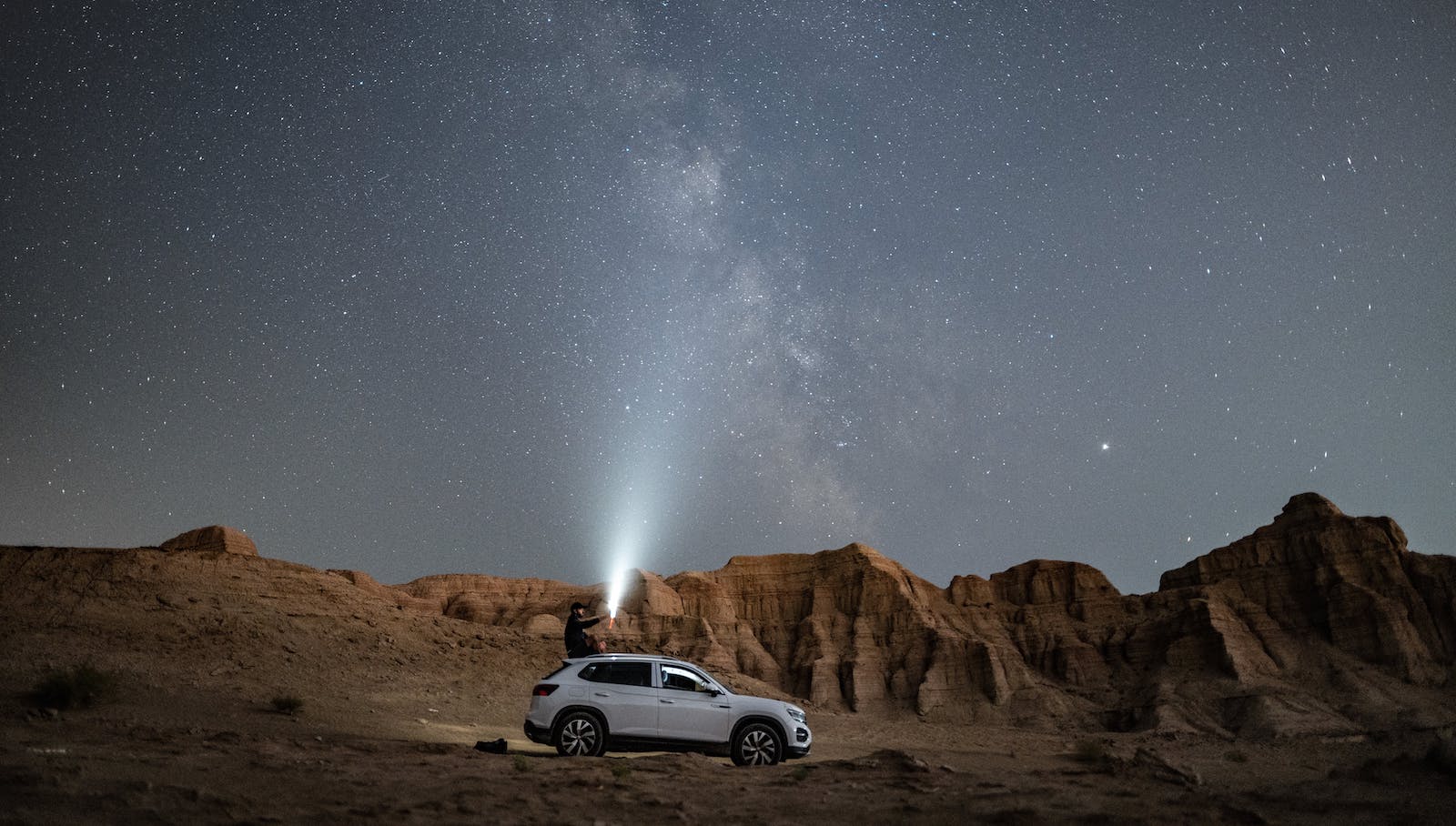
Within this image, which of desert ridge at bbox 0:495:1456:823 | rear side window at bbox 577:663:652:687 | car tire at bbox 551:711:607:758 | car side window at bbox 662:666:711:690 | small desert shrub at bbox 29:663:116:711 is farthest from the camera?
small desert shrub at bbox 29:663:116:711

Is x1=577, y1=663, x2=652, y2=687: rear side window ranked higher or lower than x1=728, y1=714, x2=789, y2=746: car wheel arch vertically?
higher

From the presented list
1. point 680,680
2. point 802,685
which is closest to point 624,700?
point 680,680

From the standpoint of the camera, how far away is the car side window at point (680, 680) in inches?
573

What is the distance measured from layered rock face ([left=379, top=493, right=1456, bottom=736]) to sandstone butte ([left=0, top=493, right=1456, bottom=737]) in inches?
6.5

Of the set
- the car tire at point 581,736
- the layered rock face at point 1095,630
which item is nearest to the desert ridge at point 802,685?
the layered rock face at point 1095,630

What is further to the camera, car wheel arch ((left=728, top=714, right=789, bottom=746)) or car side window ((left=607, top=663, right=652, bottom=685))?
car side window ((left=607, top=663, right=652, bottom=685))

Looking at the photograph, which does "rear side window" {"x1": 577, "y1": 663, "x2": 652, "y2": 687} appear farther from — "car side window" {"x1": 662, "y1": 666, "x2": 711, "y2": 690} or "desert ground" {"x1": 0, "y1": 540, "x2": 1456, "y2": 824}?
"desert ground" {"x1": 0, "y1": 540, "x2": 1456, "y2": 824}

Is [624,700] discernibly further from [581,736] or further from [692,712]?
[692,712]

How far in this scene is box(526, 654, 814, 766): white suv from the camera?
46.0 ft

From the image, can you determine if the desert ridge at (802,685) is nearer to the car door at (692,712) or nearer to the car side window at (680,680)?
the car door at (692,712)

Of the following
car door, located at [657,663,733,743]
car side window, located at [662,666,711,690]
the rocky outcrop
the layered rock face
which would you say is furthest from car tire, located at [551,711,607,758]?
the layered rock face

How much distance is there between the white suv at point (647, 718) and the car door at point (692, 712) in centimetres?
1

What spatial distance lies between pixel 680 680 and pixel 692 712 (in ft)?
2.23

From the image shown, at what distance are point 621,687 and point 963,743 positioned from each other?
3032cm
